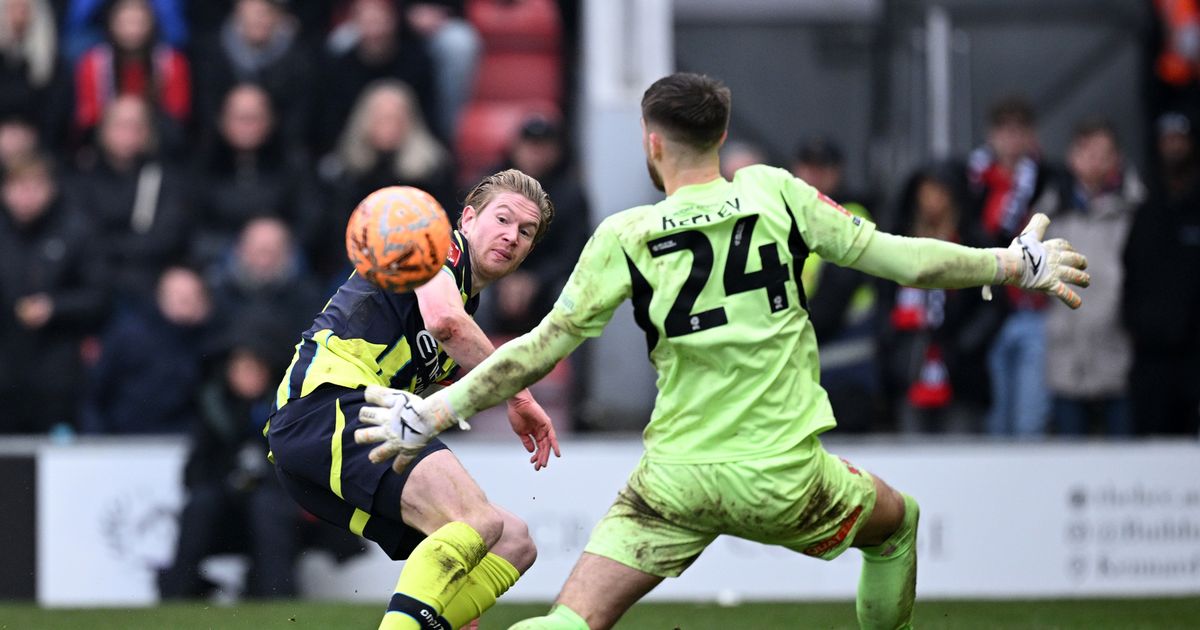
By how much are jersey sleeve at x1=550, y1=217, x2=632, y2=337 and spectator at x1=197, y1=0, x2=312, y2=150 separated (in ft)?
22.9

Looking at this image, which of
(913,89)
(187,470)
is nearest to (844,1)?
(913,89)

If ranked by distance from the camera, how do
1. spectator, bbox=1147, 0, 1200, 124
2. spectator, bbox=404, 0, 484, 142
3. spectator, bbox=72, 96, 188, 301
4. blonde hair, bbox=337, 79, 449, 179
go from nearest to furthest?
spectator, bbox=72, 96, 188, 301 < blonde hair, bbox=337, 79, 449, 179 < spectator, bbox=404, 0, 484, 142 < spectator, bbox=1147, 0, 1200, 124

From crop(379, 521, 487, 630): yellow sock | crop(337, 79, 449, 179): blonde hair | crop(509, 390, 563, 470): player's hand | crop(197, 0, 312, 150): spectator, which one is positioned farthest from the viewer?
crop(197, 0, 312, 150): spectator

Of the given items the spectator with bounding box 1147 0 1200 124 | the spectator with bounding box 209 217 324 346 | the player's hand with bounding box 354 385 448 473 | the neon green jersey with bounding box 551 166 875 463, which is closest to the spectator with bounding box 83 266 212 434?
the spectator with bounding box 209 217 324 346

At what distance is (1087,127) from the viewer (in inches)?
444

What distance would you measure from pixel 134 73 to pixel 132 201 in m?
1.04

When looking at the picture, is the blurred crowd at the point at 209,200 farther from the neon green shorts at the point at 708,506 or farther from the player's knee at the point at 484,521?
the neon green shorts at the point at 708,506

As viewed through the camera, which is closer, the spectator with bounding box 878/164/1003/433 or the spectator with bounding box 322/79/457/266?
the spectator with bounding box 878/164/1003/433

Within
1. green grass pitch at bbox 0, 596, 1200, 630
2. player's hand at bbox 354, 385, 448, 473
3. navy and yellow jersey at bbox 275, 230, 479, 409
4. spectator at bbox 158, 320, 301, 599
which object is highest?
navy and yellow jersey at bbox 275, 230, 479, 409

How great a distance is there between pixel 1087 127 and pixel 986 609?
3.51 metres

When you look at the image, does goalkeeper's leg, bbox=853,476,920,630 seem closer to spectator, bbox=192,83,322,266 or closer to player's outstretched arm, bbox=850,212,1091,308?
player's outstretched arm, bbox=850,212,1091,308

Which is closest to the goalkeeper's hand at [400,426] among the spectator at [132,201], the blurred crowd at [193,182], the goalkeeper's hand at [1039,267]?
the goalkeeper's hand at [1039,267]

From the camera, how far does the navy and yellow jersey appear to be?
5906 mm

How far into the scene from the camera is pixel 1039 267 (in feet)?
18.1
